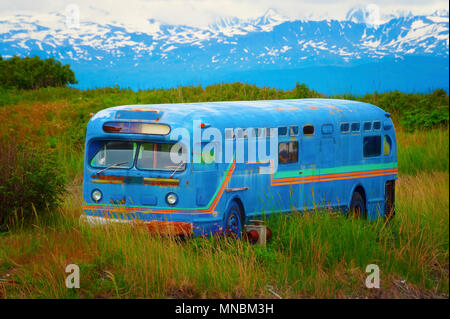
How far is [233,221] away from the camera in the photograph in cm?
1048

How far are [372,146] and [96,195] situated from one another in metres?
5.62

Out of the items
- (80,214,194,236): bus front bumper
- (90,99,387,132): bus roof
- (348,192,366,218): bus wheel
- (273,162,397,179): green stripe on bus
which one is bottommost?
(348,192,366,218): bus wheel

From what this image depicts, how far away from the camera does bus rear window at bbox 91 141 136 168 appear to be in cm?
1048

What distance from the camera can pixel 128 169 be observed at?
34.0 feet

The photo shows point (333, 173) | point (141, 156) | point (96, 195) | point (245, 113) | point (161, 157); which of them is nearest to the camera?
point (161, 157)

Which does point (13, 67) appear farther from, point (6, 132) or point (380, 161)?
point (380, 161)

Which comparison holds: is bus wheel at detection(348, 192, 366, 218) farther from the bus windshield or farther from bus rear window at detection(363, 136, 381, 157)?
the bus windshield

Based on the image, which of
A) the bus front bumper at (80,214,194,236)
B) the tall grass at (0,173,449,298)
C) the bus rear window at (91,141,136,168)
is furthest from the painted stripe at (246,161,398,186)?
the bus rear window at (91,141,136,168)

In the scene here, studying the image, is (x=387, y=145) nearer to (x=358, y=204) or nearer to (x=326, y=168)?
(x=358, y=204)

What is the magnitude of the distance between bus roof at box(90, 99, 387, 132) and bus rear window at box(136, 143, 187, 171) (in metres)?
0.39

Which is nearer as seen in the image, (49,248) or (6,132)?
(49,248)

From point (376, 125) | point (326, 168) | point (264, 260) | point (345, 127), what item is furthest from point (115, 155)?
point (376, 125)
